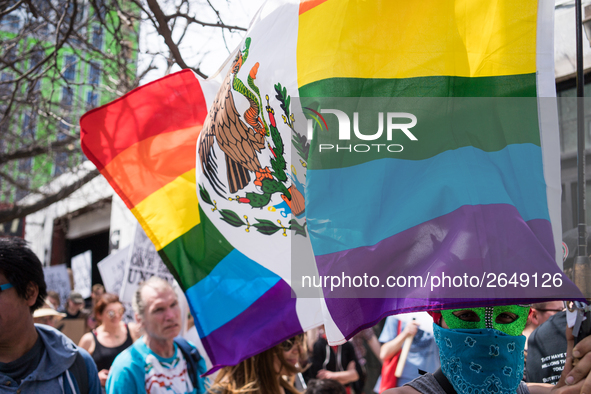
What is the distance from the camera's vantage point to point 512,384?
181cm

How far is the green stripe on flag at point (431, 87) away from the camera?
5.77ft

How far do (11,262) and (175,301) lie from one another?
5.12 feet

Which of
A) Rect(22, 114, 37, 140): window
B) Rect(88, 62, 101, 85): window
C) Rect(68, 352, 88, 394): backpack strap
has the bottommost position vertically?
Rect(68, 352, 88, 394): backpack strap

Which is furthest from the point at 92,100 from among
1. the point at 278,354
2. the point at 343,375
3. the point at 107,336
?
the point at 278,354

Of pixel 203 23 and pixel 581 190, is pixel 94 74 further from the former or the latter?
pixel 581 190

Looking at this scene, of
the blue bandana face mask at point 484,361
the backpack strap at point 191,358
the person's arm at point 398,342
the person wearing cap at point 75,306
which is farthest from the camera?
the person wearing cap at point 75,306

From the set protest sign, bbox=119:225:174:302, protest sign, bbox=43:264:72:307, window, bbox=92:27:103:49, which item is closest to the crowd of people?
protest sign, bbox=119:225:174:302

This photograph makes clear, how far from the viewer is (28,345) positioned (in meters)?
2.55

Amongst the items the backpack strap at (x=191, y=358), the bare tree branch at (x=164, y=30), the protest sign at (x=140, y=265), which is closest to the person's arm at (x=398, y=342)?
the backpack strap at (x=191, y=358)

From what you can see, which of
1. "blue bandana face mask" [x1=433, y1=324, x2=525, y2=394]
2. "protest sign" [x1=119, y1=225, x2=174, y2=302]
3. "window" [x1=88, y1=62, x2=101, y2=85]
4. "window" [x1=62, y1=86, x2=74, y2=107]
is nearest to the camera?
"blue bandana face mask" [x1=433, y1=324, x2=525, y2=394]

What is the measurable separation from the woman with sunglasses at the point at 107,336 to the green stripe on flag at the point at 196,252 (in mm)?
2181

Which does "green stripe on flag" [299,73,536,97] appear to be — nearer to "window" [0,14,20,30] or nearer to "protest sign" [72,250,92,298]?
"window" [0,14,20,30]

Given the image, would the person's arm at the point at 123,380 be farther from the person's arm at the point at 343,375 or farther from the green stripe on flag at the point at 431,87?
the green stripe on flag at the point at 431,87

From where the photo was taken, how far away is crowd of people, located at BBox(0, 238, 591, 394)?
1.81m
